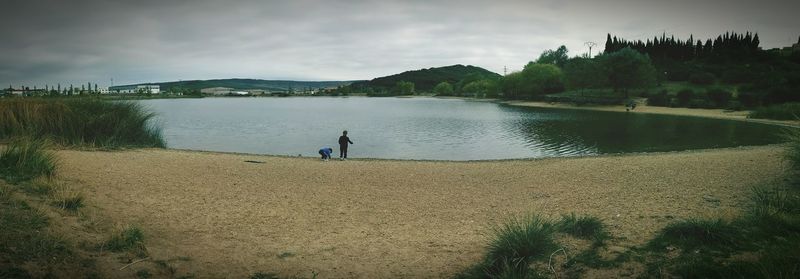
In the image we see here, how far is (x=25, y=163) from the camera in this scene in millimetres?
10172

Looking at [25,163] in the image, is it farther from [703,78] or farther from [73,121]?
[703,78]

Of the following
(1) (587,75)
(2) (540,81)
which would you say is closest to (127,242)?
(1) (587,75)

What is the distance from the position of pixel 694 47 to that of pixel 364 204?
441ft

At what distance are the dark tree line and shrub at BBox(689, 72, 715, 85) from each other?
2389cm

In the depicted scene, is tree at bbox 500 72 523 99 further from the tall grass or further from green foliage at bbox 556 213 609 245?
green foliage at bbox 556 213 609 245

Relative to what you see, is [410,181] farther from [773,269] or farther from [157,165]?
[773,269]

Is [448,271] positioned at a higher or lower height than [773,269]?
lower

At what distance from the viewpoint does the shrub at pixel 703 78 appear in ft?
275

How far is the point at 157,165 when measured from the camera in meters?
15.0

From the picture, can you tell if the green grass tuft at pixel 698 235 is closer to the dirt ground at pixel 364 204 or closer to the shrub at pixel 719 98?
the dirt ground at pixel 364 204

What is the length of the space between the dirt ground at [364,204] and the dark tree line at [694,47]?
365ft

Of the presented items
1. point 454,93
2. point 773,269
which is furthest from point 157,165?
point 454,93

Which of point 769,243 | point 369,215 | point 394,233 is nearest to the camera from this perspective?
point 769,243

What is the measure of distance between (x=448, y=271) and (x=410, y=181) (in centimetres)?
770
